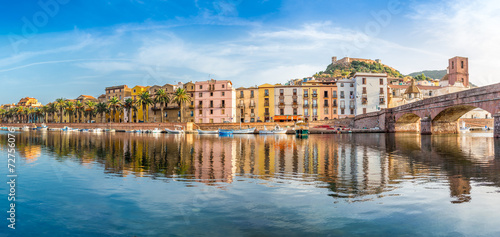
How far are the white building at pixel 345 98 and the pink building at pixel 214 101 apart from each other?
31420 mm

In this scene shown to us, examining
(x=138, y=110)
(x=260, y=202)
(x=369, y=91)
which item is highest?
(x=369, y=91)

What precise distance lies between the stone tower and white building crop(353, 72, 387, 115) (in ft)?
144

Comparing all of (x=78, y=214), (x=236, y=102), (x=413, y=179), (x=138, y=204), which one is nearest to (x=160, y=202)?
(x=138, y=204)

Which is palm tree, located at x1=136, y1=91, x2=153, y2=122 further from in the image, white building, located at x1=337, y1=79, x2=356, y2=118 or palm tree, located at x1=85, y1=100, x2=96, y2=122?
white building, located at x1=337, y1=79, x2=356, y2=118

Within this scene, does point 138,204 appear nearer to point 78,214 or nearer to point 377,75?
point 78,214

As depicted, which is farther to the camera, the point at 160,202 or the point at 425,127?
the point at 425,127

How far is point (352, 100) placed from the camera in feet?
289

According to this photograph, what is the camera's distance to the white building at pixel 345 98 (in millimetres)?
87812

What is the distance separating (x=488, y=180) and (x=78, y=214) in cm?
1571

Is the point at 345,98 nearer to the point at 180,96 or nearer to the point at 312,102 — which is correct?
the point at 312,102

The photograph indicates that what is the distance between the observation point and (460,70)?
362 feet

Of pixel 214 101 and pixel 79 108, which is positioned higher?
pixel 214 101

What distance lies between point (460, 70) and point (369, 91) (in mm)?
49939

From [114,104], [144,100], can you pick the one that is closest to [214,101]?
[144,100]
